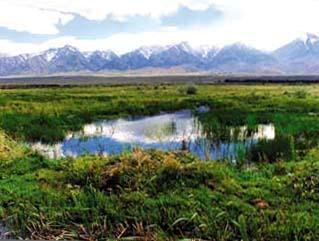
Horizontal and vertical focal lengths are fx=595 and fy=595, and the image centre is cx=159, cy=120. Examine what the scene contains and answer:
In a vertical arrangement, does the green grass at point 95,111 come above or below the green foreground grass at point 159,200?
A: below

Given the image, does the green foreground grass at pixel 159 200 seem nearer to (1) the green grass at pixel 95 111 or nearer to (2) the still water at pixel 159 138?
(2) the still water at pixel 159 138

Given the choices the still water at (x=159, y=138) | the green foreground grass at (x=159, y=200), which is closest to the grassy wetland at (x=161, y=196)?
the green foreground grass at (x=159, y=200)

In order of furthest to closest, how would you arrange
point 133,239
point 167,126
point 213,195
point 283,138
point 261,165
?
point 167,126
point 283,138
point 261,165
point 213,195
point 133,239

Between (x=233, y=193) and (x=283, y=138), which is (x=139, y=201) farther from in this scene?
(x=283, y=138)

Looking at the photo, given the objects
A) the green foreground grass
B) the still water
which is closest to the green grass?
the still water

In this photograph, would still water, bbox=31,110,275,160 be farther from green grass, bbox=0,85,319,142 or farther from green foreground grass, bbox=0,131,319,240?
green foreground grass, bbox=0,131,319,240

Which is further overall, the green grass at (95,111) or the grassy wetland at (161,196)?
the green grass at (95,111)

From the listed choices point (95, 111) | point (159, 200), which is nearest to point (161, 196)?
point (159, 200)

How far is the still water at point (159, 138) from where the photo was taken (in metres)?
16.6

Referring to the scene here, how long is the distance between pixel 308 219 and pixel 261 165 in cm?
436

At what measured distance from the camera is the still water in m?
16.6

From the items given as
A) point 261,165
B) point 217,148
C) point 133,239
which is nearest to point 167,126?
point 217,148

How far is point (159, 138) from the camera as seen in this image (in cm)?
1959

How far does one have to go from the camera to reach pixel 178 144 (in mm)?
18312
